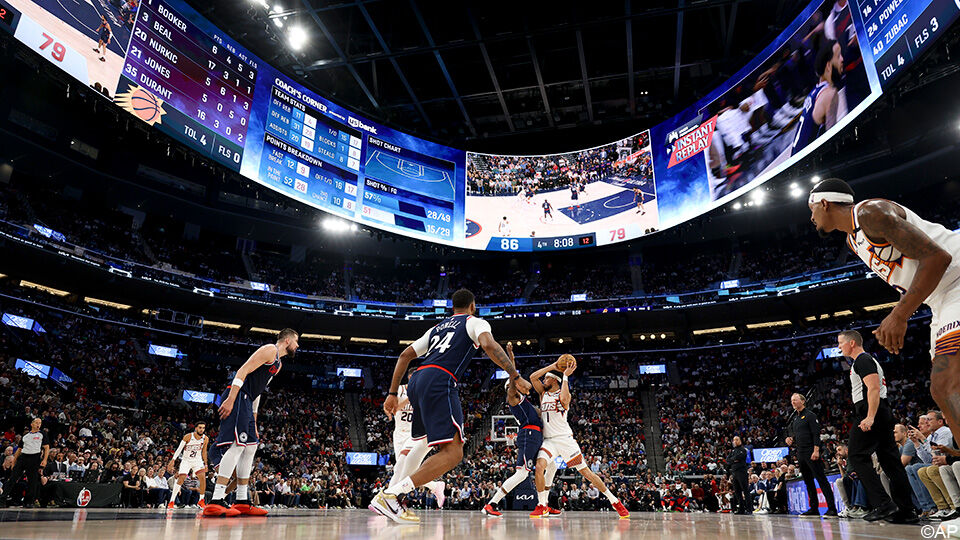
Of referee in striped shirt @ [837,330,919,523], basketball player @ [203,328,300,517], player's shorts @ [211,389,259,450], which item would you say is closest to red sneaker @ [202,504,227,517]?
basketball player @ [203,328,300,517]

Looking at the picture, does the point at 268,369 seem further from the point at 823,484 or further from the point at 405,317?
the point at 405,317

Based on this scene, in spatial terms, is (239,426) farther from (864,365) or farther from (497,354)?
(864,365)

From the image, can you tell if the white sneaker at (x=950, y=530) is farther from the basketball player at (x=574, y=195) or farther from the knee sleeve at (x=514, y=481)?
the basketball player at (x=574, y=195)

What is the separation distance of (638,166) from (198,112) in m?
16.6

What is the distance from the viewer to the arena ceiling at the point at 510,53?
21.6 metres

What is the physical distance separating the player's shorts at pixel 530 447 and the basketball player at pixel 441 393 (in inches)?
170

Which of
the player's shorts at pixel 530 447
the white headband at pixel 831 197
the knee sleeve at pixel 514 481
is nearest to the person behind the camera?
the white headband at pixel 831 197

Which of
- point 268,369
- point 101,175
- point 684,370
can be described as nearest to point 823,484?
point 268,369

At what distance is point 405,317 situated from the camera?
31.6m

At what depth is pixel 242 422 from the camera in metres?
6.71

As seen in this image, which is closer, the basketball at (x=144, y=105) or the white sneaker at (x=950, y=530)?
the white sneaker at (x=950, y=530)

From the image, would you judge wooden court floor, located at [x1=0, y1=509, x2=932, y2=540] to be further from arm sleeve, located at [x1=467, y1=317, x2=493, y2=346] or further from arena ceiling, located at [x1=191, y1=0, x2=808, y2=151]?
arena ceiling, located at [x1=191, y1=0, x2=808, y2=151]

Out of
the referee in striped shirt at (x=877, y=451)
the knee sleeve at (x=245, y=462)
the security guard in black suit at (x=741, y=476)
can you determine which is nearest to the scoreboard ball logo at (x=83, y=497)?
the knee sleeve at (x=245, y=462)

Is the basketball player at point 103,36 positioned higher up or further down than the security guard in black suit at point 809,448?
higher up
